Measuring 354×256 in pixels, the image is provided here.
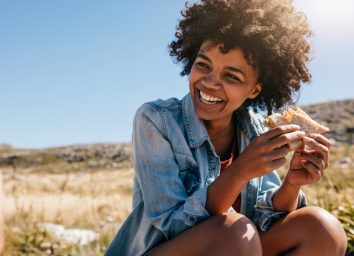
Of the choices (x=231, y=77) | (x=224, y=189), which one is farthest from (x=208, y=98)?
(x=224, y=189)

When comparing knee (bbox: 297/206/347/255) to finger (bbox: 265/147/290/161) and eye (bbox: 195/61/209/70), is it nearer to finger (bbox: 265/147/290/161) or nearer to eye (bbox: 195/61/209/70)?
finger (bbox: 265/147/290/161)

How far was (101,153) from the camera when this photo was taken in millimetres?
40031

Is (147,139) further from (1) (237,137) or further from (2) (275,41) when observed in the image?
(2) (275,41)

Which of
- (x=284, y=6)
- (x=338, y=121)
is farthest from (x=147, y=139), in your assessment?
(x=338, y=121)

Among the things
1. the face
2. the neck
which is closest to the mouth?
the face

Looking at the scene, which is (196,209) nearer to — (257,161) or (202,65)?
(257,161)

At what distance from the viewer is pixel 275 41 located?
2859mm

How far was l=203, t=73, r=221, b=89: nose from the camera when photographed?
8.32 feet

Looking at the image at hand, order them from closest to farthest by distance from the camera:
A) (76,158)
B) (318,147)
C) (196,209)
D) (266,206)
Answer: (196,209), (318,147), (266,206), (76,158)

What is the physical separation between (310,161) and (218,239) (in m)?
0.67

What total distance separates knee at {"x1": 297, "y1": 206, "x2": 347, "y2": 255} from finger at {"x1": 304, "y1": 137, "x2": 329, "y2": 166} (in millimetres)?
315

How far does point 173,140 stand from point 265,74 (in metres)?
0.75

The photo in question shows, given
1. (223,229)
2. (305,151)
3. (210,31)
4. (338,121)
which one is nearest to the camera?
(223,229)

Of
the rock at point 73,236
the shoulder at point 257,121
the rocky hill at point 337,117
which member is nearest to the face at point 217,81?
the shoulder at point 257,121
